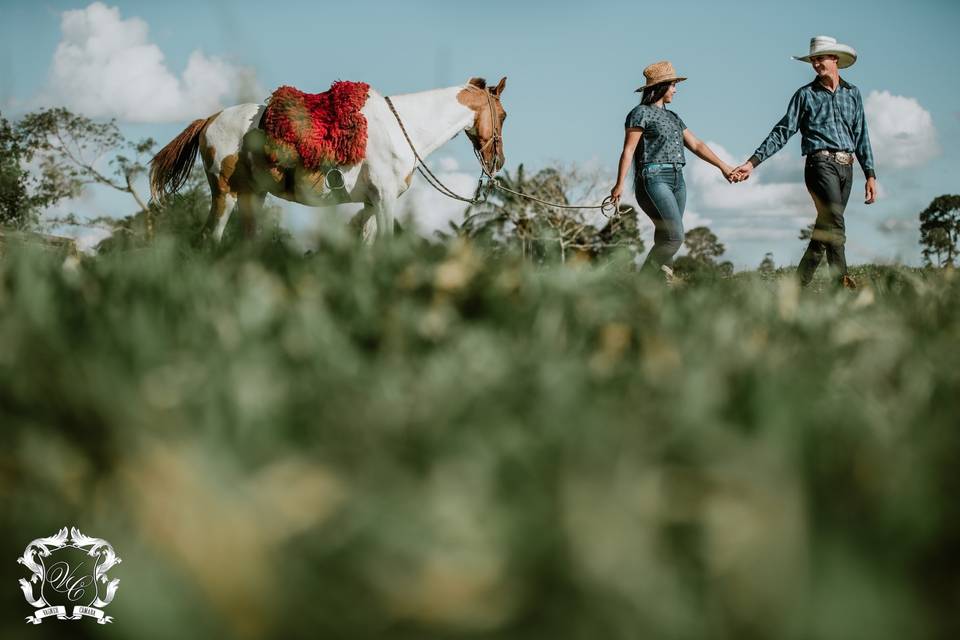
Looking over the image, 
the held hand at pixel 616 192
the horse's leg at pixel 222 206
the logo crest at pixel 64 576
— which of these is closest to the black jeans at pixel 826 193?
the held hand at pixel 616 192

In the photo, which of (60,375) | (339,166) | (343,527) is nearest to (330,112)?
(339,166)

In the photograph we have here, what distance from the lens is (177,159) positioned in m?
8.66

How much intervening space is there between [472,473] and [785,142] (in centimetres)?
787

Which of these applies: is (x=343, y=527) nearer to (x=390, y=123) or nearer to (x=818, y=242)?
(x=818, y=242)

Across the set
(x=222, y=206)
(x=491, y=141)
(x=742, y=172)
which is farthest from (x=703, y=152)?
(x=222, y=206)

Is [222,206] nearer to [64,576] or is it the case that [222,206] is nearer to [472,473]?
[64,576]

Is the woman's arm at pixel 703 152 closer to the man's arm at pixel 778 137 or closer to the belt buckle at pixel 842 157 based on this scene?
the man's arm at pixel 778 137

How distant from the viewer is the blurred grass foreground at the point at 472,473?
90cm

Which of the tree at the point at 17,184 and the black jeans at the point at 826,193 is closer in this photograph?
the black jeans at the point at 826,193

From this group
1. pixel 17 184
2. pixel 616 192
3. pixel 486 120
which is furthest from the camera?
pixel 17 184

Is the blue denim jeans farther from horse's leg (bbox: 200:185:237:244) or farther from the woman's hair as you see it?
horse's leg (bbox: 200:185:237:244)

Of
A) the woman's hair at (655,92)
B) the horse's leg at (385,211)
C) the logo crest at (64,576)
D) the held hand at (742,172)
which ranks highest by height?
the woman's hair at (655,92)

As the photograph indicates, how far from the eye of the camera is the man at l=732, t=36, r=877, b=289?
794cm

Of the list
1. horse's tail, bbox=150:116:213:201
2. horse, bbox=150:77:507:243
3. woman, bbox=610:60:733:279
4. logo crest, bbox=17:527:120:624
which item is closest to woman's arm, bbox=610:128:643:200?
woman, bbox=610:60:733:279
